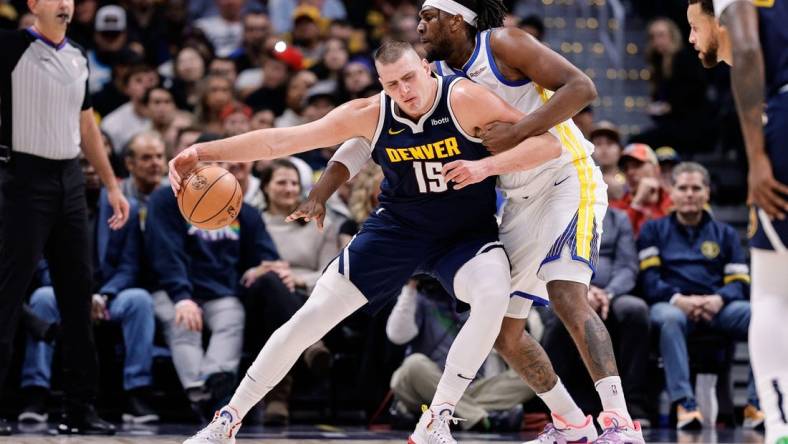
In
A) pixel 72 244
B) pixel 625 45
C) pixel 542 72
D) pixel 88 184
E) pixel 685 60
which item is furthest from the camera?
pixel 625 45

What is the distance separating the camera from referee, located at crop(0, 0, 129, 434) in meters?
6.36

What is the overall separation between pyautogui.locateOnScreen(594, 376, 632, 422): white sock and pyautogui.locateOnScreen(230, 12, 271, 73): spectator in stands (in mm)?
7232

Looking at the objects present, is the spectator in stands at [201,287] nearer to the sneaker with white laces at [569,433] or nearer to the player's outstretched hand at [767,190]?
the sneaker with white laces at [569,433]

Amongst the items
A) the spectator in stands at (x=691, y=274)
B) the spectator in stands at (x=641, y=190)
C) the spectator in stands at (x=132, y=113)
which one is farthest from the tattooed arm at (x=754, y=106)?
the spectator in stands at (x=132, y=113)

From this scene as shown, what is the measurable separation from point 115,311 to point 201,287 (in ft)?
1.97

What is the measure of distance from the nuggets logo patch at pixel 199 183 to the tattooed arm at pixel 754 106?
8.11ft

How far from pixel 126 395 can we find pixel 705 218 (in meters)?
4.28

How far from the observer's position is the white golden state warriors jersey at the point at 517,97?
17.7 ft

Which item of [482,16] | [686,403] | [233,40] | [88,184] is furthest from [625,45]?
[482,16]

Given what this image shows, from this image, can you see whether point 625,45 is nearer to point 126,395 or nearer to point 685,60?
point 685,60

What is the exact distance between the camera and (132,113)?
1010cm

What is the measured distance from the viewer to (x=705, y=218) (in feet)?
28.2

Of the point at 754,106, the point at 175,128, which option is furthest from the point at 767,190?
the point at 175,128

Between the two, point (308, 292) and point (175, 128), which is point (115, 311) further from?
point (175, 128)
